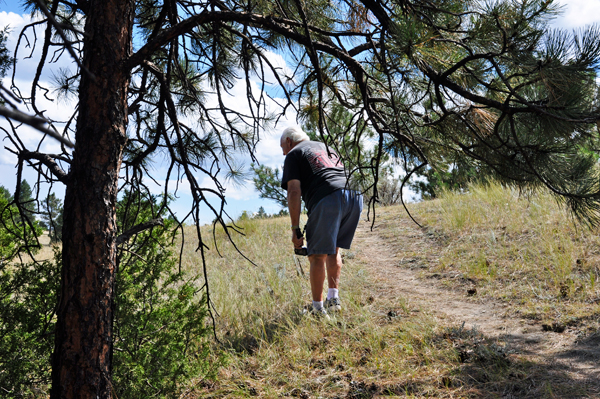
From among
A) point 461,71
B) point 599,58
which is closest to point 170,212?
point 461,71

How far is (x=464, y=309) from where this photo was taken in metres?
4.34

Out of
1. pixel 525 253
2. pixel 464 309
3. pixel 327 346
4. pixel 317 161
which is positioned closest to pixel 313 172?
pixel 317 161

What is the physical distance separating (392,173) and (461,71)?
11379 millimetres

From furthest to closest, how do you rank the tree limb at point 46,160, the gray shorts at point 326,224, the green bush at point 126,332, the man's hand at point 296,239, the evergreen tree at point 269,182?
the evergreen tree at point 269,182
the man's hand at point 296,239
the gray shorts at point 326,224
the green bush at point 126,332
the tree limb at point 46,160

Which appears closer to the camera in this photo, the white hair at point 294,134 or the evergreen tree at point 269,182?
the white hair at point 294,134

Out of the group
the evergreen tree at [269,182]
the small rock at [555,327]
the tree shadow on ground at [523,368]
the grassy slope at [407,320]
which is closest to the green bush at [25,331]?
the grassy slope at [407,320]

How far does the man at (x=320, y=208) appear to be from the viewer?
13.2 feet

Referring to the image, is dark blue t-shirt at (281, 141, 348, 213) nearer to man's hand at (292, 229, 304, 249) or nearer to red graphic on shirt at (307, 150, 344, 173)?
red graphic on shirt at (307, 150, 344, 173)

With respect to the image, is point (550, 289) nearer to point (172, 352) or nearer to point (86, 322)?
point (172, 352)

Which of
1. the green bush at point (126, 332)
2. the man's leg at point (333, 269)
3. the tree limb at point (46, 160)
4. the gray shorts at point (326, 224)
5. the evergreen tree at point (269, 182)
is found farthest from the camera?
the evergreen tree at point (269, 182)

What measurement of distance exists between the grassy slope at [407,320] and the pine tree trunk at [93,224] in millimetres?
1170

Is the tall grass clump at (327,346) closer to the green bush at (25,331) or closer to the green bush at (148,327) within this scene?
the green bush at (148,327)

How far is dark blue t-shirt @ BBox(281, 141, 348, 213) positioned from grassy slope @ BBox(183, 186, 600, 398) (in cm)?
118

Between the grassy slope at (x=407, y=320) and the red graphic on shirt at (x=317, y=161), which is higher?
the red graphic on shirt at (x=317, y=161)
